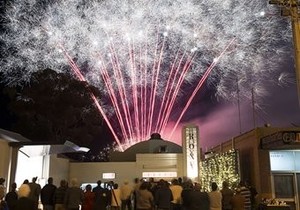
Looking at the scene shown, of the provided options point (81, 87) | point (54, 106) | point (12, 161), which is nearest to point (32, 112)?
point (54, 106)

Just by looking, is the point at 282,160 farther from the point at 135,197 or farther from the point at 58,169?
the point at 58,169

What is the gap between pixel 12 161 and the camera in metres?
17.3

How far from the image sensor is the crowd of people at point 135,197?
11992mm

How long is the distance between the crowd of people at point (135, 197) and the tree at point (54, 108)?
73.3 feet

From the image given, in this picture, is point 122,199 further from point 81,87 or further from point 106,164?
point 81,87

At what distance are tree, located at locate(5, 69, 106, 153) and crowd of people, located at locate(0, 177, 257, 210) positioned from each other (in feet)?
73.3

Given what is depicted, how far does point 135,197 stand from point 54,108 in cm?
2511

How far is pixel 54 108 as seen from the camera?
36.3 m

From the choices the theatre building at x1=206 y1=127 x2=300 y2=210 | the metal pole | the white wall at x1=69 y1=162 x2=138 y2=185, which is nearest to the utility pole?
the metal pole

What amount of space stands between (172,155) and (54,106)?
42.2 ft

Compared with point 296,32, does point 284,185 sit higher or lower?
lower

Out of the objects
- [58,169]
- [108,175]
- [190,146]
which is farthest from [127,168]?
[58,169]

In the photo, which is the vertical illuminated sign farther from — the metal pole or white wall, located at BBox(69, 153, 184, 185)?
the metal pole

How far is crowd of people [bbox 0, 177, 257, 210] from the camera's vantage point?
11992 mm
